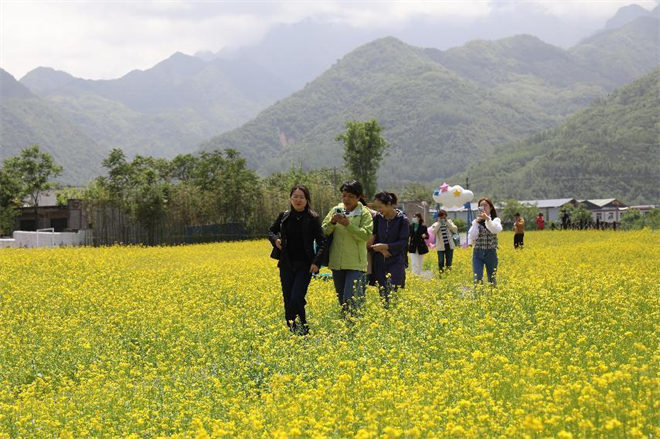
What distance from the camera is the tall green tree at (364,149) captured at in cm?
5503

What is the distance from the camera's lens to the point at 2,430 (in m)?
5.65

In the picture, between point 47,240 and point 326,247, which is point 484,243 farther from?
point 47,240

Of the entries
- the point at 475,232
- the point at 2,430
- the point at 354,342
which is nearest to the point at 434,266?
the point at 475,232

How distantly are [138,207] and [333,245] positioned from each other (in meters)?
30.7

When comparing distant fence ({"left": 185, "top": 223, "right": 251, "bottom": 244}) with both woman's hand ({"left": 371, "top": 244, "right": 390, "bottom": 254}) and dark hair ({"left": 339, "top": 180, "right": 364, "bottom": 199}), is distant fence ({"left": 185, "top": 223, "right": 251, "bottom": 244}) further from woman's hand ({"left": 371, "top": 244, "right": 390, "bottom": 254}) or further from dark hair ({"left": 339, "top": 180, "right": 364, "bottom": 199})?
dark hair ({"left": 339, "top": 180, "right": 364, "bottom": 199})

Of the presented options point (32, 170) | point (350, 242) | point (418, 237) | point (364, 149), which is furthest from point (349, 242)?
point (32, 170)

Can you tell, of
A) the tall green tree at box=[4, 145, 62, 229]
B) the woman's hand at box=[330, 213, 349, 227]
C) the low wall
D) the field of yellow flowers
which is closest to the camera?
the field of yellow flowers

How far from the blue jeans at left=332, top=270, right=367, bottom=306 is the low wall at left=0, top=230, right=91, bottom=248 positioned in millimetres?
30029

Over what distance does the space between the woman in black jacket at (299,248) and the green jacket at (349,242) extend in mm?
218

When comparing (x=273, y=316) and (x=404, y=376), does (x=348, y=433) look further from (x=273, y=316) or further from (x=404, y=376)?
(x=273, y=316)

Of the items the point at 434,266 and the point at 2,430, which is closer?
the point at 2,430

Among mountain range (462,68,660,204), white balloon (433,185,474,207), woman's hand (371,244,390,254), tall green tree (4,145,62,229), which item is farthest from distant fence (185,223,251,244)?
mountain range (462,68,660,204)

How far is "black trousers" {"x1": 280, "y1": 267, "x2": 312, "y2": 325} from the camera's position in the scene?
29.7ft

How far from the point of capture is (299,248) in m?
9.09
